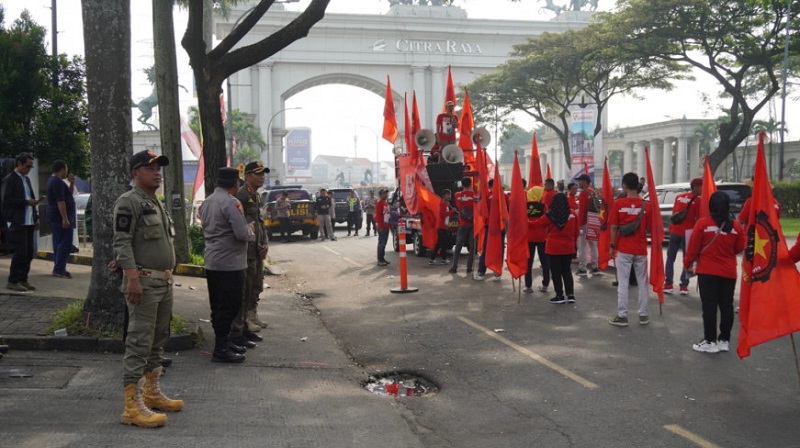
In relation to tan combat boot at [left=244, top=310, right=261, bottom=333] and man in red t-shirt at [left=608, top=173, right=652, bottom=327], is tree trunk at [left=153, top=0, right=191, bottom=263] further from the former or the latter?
man in red t-shirt at [left=608, top=173, right=652, bottom=327]

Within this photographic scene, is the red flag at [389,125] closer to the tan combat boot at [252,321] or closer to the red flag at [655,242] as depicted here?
the red flag at [655,242]

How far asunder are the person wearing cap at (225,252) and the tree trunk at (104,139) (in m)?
1.14

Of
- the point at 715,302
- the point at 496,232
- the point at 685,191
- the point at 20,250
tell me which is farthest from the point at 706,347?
the point at 685,191

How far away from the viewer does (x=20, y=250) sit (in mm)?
9430

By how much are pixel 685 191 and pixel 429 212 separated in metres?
7.83

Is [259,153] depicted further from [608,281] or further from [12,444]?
[12,444]

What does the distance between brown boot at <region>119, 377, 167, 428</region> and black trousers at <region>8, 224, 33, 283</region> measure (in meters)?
5.36

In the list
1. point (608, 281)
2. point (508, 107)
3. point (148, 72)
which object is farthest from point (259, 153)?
point (608, 281)

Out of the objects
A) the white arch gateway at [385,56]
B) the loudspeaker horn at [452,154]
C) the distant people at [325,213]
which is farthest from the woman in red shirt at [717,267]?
the white arch gateway at [385,56]

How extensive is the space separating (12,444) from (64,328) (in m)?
2.89

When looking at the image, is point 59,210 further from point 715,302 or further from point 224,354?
point 715,302

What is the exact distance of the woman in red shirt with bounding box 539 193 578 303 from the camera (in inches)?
407

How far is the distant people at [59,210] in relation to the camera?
34.2 feet

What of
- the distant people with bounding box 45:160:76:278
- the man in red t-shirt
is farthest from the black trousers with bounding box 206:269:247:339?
the distant people with bounding box 45:160:76:278
